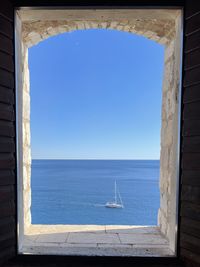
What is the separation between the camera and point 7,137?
1.59 metres

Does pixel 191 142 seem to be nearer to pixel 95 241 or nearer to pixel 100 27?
pixel 95 241

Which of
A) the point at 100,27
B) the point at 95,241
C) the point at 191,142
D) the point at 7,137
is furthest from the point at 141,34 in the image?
the point at 95,241

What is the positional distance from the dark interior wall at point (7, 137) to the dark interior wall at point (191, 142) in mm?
1293

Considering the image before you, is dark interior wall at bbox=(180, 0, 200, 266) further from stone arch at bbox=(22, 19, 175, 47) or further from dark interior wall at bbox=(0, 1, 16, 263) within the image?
dark interior wall at bbox=(0, 1, 16, 263)

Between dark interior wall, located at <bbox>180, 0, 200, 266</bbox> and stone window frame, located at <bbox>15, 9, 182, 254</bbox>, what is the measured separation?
76 millimetres

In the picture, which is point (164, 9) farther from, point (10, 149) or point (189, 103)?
point (10, 149)

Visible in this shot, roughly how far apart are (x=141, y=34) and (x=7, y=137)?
1.80m

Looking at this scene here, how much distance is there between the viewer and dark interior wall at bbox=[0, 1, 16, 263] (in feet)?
5.09

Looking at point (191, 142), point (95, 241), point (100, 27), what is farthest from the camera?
point (100, 27)

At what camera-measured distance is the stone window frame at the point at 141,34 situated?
1.69 m

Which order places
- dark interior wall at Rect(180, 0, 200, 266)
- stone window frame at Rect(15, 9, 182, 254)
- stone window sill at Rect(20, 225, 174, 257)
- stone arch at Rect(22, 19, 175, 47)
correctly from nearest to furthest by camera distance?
dark interior wall at Rect(180, 0, 200, 266), stone window frame at Rect(15, 9, 182, 254), stone window sill at Rect(20, 225, 174, 257), stone arch at Rect(22, 19, 175, 47)

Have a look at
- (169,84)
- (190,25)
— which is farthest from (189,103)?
(169,84)

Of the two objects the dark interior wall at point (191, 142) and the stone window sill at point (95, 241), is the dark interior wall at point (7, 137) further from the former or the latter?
the dark interior wall at point (191, 142)

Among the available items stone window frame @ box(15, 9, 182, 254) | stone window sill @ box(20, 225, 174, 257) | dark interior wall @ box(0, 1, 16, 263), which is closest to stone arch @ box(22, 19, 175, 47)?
stone window frame @ box(15, 9, 182, 254)
